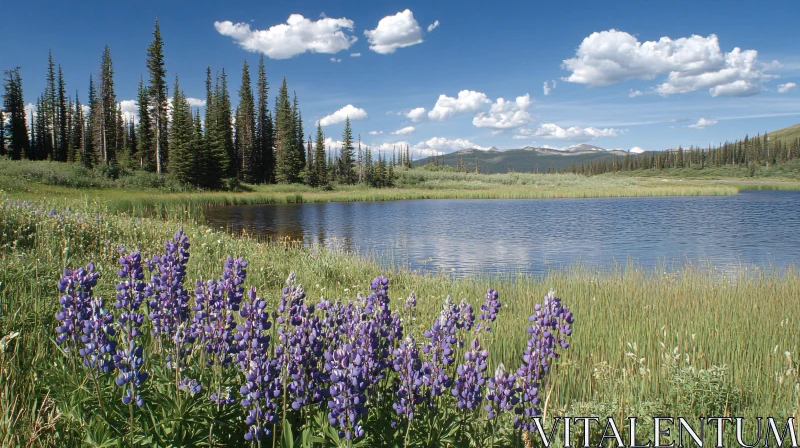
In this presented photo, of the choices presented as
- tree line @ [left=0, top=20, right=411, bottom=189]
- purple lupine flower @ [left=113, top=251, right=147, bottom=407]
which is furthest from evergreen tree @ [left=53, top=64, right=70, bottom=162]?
purple lupine flower @ [left=113, top=251, right=147, bottom=407]

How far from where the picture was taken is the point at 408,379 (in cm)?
252

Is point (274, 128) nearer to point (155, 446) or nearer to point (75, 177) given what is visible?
point (75, 177)

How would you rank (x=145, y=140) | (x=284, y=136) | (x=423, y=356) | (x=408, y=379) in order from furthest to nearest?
1. (x=284, y=136)
2. (x=145, y=140)
3. (x=423, y=356)
4. (x=408, y=379)

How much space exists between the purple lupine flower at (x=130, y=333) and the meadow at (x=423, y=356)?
0.43ft

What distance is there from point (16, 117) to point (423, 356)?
82.1 metres

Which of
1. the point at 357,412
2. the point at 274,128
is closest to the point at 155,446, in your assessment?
the point at 357,412

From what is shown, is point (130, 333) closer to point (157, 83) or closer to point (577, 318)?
point (577, 318)

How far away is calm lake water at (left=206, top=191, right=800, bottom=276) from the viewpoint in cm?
1516

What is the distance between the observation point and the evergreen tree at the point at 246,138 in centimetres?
6400

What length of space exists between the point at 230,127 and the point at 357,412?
2622 inches

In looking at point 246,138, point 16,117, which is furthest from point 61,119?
point 246,138

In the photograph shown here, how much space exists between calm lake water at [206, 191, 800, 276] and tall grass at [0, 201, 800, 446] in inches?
114

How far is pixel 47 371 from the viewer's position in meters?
2.96

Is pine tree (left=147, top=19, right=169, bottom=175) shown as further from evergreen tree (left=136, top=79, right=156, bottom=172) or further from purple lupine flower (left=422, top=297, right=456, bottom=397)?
purple lupine flower (left=422, top=297, right=456, bottom=397)
